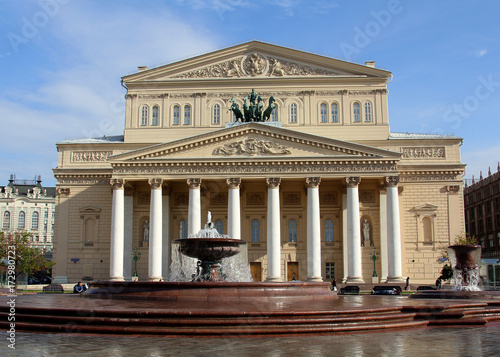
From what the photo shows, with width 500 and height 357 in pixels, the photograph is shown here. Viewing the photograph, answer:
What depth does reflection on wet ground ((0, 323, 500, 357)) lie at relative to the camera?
11016 millimetres

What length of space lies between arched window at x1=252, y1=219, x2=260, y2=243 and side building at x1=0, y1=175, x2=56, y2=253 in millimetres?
57388

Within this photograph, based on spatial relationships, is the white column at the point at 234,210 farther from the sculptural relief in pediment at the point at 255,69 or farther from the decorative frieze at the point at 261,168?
the sculptural relief in pediment at the point at 255,69

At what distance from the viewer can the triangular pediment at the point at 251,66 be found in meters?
52.1

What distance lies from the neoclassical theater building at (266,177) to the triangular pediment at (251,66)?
0.10 metres

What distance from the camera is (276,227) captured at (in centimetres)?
4275

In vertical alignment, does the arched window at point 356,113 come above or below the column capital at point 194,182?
above

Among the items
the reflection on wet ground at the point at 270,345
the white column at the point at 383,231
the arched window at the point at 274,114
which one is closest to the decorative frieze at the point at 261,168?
the white column at the point at 383,231

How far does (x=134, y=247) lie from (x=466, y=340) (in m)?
38.8

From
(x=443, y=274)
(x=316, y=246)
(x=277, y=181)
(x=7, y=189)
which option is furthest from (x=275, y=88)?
(x=7, y=189)

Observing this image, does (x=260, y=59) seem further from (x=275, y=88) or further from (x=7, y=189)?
(x=7, y=189)

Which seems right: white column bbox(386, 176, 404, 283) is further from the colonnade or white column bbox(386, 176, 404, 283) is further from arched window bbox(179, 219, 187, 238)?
arched window bbox(179, 219, 187, 238)

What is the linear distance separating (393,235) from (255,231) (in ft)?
40.0

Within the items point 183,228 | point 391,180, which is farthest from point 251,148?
point 391,180

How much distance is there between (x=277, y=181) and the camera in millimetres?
43156
